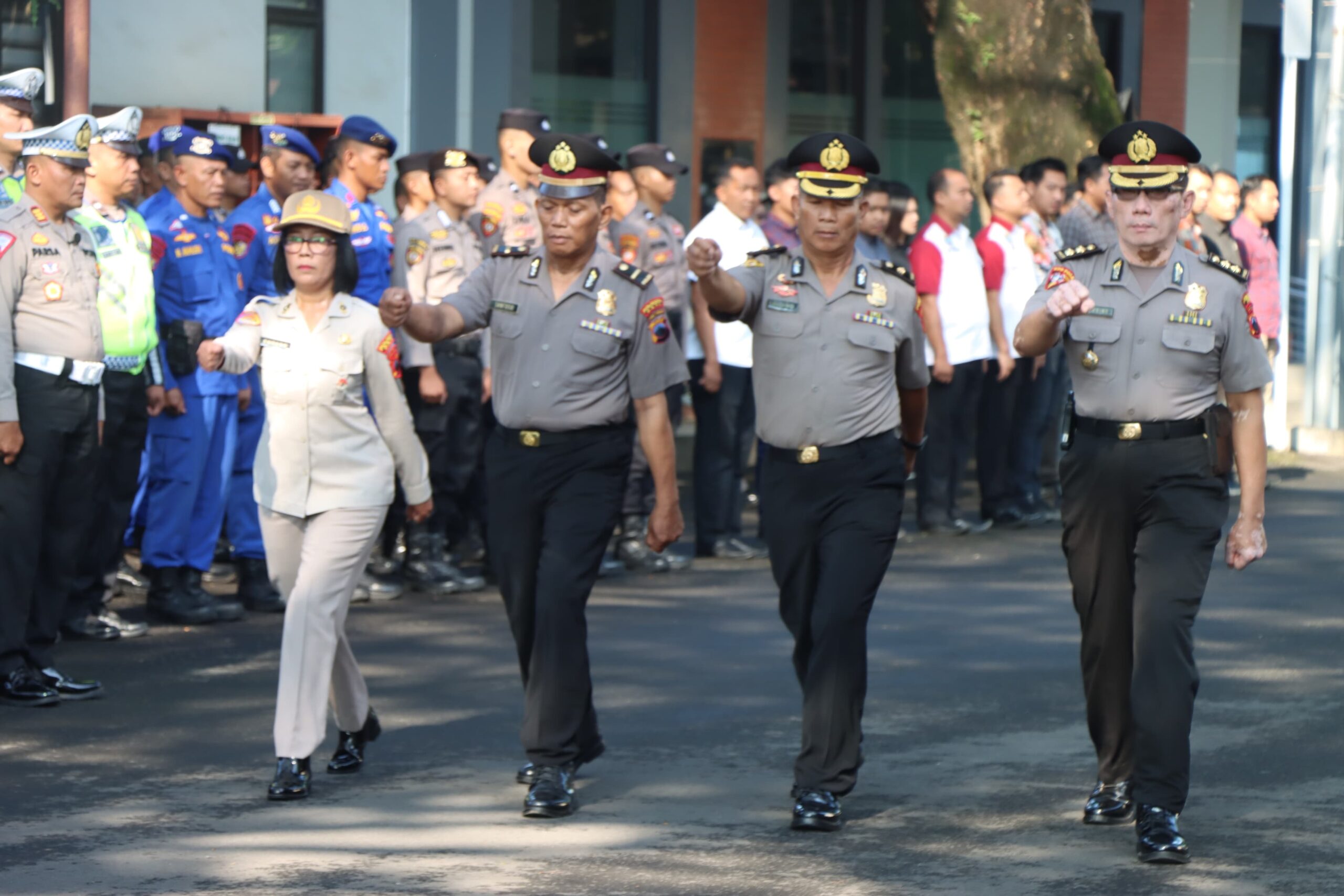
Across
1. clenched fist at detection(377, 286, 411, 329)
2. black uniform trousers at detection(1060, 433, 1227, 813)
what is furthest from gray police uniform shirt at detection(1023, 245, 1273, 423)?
clenched fist at detection(377, 286, 411, 329)

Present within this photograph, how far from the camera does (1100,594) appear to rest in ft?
20.9

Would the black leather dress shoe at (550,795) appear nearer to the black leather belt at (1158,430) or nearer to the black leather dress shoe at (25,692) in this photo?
the black leather belt at (1158,430)

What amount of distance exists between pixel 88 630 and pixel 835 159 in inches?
175

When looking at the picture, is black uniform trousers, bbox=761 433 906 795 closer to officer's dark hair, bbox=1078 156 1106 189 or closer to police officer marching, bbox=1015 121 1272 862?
police officer marching, bbox=1015 121 1272 862

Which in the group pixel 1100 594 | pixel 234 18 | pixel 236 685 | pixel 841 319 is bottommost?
pixel 236 685

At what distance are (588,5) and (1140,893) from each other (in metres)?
14.4

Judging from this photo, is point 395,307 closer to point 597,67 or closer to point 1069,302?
point 1069,302

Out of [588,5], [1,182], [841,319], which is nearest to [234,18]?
[588,5]

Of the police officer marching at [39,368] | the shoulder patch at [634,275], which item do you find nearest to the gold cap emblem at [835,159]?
the shoulder patch at [634,275]

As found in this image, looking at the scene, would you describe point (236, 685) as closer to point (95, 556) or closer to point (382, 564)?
point (95, 556)

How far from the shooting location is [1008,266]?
12969mm

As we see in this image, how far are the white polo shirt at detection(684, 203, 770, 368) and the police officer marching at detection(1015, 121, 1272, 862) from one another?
17.2 feet

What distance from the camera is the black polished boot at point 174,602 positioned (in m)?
9.60

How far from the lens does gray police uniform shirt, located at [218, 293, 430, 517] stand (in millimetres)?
6848
